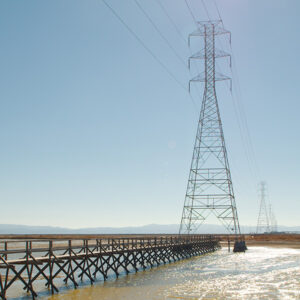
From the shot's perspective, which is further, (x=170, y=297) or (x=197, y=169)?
(x=197, y=169)

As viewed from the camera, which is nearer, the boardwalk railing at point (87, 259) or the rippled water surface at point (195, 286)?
the boardwalk railing at point (87, 259)

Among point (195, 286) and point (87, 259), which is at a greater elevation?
→ point (87, 259)

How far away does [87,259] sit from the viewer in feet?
84.1

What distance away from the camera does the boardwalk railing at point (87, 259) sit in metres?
20.0

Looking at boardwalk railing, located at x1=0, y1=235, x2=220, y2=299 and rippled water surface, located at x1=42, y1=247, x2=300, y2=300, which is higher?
boardwalk railing, located at x1=0, y1=235, x2=220, y2=299

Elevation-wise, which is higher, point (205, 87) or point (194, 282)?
point (205, 87)

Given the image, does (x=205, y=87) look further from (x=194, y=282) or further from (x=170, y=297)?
(x=170, y=297)

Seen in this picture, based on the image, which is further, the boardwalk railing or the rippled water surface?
the rippled water surface

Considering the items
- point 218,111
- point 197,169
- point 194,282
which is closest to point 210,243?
point 197,169

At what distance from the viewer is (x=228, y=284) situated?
24.8 m

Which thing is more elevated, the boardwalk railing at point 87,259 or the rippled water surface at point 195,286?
the boardwalk railing at point 87,259

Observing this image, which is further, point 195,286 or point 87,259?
point 87,259

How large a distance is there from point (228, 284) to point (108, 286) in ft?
A: 24.4

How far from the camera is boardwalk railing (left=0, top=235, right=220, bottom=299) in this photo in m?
20.0
